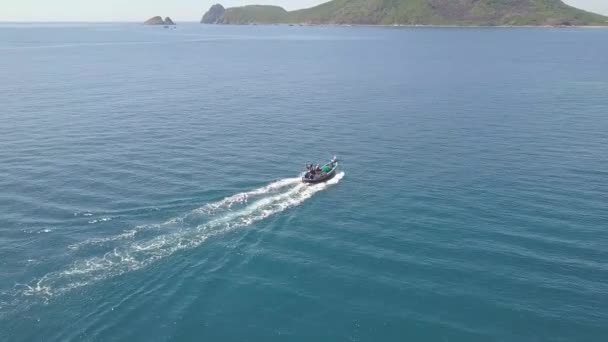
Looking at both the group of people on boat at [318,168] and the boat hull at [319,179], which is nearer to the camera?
the boat hull at [319,179]

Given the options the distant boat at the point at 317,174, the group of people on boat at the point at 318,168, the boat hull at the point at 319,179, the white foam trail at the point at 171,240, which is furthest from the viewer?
the group of people on boat at the point at 318,168

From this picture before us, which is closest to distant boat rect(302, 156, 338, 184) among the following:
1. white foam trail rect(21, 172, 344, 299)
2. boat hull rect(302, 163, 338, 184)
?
boat hull rect(302, 163, 338, 184)

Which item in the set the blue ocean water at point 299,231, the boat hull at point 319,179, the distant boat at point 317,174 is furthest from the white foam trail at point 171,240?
the distant boat at point 317,174

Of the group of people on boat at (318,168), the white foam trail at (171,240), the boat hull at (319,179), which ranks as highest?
the group of people on boat at (318,168)

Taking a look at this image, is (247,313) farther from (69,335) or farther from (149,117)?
(149,117)

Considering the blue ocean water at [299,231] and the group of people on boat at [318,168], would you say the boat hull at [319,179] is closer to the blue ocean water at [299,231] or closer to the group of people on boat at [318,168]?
the group of people on boat at [318,168]

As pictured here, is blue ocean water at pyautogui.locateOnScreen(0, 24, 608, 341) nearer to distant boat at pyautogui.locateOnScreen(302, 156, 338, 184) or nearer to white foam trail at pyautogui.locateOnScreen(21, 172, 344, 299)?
white foam trail at pyautogui.locateOnScreen(21, 172, 344, 299)

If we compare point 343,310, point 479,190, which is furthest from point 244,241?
point 479,190
